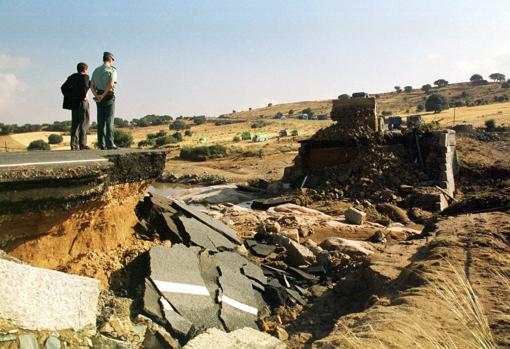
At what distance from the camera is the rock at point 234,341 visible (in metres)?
4.86

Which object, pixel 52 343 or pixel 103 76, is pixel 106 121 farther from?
pixel 52 343

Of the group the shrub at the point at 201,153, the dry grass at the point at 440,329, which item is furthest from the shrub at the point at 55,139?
the dry grass at the point at 440,329

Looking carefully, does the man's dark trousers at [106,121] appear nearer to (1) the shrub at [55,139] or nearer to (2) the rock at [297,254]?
(2) the rock at [297,254]

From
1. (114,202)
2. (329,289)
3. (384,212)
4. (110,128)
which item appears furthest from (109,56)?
(384,212)

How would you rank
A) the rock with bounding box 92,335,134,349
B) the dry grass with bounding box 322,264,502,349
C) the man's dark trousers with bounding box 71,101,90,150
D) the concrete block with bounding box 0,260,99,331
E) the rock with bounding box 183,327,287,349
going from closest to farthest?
the dry grass with bounding box 322,264,502,349
the concrete block with bounding box 0,260,99,331
the rock with bounding box 92,335,134,349
the rock with bounding box 183,327,287,349
the man's dark trousers with bounding box 71,101,90,150

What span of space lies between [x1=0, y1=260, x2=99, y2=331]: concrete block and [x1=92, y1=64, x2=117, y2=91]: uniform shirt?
4741mm

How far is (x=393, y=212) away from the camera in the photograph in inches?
602

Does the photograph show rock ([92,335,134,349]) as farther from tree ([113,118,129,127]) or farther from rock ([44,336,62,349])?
tree ([113,118,129,127])

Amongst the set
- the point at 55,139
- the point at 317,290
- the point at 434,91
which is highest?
the point at 434,91

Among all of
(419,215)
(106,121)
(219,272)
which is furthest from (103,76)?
(419,215)

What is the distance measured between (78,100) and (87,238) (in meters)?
3.39

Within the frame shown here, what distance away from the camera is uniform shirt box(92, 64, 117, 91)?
8164 millimetres

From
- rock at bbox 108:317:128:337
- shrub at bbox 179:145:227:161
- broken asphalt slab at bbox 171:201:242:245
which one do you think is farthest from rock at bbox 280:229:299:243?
shrub at bbox 179:145:227:161

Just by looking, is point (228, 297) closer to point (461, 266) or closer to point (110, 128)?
point (461, 266)
